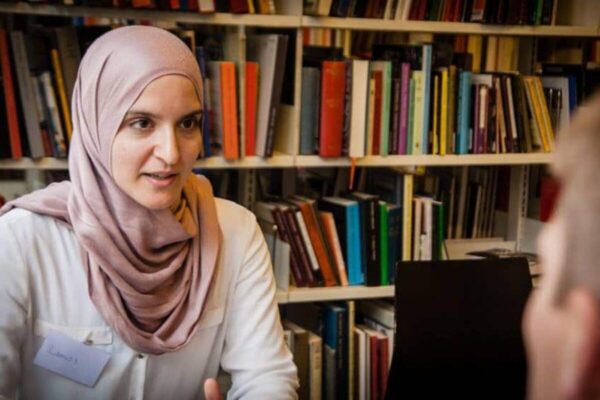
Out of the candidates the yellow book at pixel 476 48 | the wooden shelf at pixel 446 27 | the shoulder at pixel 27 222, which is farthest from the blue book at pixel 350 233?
the yellow book at pixel 476 48

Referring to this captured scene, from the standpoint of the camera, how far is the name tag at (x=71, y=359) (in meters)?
1.58

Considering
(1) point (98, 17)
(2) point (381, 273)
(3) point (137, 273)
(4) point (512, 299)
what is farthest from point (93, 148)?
(2) point (381, 273)

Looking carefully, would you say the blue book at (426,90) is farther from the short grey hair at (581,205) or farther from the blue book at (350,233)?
the short grey hair at (581,205)

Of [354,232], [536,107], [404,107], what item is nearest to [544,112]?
[536,107]

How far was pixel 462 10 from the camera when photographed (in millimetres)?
2701

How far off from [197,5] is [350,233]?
2.93 ft

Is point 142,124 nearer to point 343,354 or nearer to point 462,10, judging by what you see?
point 343,354

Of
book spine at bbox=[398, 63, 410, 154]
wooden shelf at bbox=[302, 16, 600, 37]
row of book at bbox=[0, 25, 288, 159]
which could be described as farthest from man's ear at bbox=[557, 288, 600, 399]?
book spine at bbox=[398, 63, 410, 154]

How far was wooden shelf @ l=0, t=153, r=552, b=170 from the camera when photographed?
2262 millimetres

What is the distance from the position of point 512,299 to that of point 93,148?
112 centimetres

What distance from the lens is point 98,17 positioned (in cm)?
226

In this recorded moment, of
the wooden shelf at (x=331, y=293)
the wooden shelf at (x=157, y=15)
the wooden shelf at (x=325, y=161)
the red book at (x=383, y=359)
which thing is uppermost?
the wooden shelf at (x=157, y=15)

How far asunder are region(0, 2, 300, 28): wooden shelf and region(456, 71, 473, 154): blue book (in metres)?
0.63

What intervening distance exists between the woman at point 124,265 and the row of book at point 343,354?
0.89 metres
